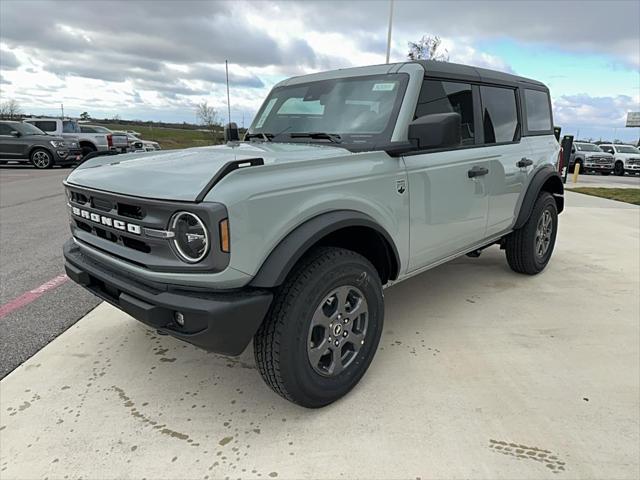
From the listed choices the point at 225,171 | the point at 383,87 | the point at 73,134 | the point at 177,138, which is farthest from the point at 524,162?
the point at 177,138

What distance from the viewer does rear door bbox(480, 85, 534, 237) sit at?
3.61m

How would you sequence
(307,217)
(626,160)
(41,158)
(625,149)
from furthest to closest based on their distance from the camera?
1. (625,149)
2. (626,160)
3. (41,158)
4. (307,217)

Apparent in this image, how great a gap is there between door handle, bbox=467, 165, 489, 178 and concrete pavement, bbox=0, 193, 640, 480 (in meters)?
1.11

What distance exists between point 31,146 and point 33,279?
45.9 ft

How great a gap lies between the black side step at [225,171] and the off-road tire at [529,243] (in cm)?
311

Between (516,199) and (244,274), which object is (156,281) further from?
(516,199)

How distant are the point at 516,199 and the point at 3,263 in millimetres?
5137

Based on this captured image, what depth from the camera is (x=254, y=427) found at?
2.26 meters

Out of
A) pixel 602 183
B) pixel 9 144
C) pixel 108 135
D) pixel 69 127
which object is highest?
pixel 69 127

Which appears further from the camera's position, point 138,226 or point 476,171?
point 476,171

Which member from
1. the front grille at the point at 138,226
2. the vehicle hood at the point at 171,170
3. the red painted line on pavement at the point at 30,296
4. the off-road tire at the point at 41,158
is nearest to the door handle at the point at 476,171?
the vehicle hood at the point at 171,170

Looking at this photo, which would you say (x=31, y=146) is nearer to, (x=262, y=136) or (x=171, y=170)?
(x=262, y=136)

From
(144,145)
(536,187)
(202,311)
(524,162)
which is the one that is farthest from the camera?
(144,145)

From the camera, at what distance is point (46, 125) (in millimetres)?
18266
